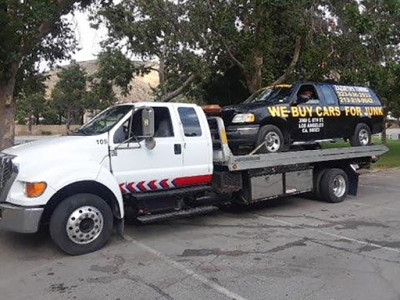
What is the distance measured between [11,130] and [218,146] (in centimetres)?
739

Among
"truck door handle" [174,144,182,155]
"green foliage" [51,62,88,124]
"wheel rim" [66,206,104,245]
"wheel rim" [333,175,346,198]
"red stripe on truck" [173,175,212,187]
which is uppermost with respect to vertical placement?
"green foliage" [51,62,88,124]

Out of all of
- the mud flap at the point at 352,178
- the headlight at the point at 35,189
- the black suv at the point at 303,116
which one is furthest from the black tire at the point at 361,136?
the headlight at the point at 35,189

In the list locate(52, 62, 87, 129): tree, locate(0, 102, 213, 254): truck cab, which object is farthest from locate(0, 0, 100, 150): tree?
locate(52, 62, 87, 129): tree

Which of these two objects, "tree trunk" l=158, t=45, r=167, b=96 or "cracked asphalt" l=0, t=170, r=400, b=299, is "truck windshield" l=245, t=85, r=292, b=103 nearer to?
"cracked asphalt" l=0, t=170, r=400, b=299

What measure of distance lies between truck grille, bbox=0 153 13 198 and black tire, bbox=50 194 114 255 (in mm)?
873

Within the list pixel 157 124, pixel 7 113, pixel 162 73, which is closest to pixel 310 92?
pixel 157 124

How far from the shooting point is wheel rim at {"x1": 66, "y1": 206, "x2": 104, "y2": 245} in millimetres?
6586

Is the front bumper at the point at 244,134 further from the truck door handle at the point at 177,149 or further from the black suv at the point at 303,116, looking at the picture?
the truck door handle at the point at 177,149

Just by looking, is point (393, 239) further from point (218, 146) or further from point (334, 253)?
point (218, 146)

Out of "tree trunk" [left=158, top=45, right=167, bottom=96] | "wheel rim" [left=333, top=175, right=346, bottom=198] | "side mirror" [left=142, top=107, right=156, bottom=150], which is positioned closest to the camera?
"side mirror" [left=142, top=107, right=156, bottom=150]

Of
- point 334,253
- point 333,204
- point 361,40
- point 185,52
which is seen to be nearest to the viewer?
point 334,253

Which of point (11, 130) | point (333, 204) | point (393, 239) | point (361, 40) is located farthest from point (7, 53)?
point (361, 40)

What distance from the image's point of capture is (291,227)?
835cm

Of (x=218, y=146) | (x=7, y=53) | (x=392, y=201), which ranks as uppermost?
(x=7, y=53)
